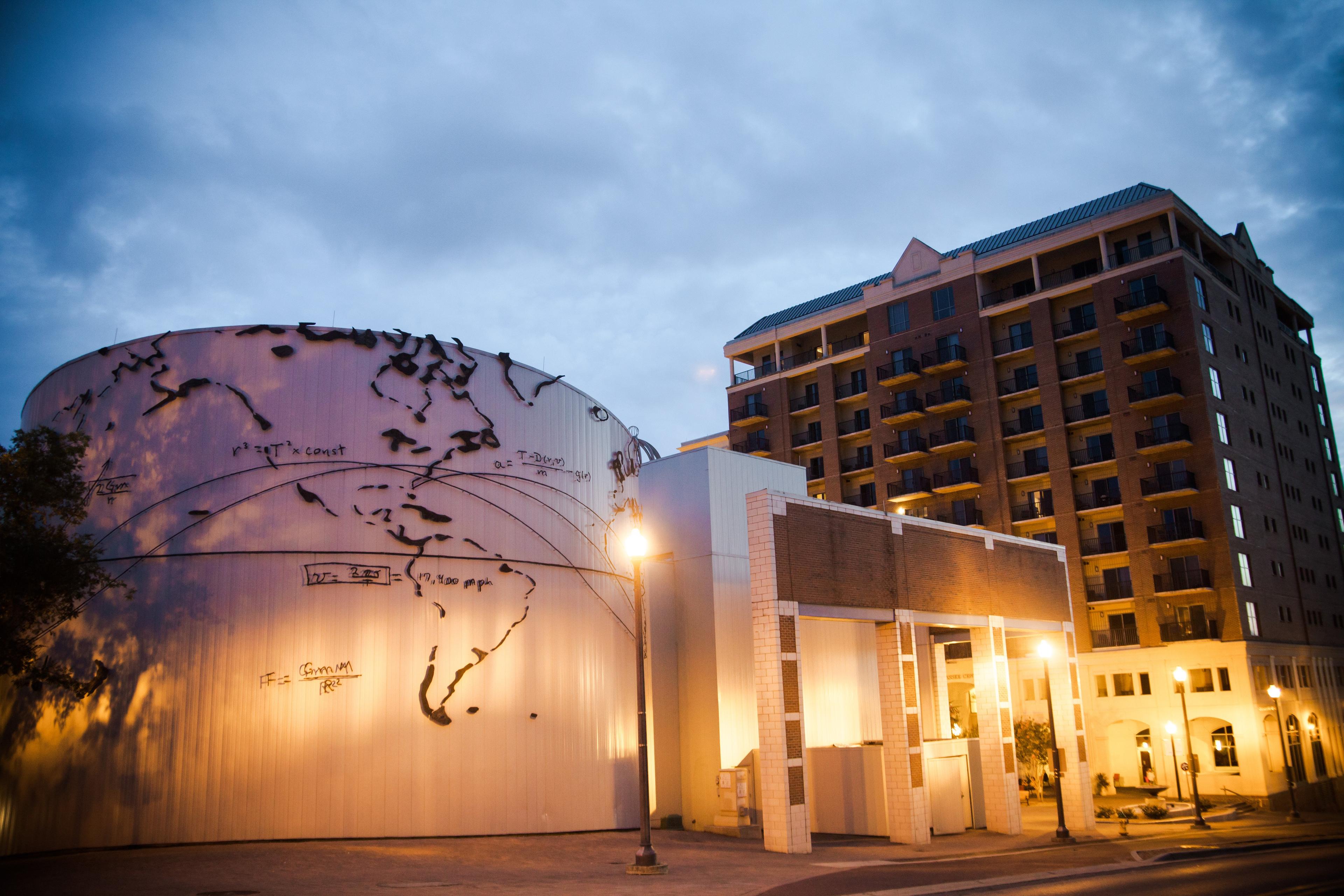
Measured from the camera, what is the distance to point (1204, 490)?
183ft

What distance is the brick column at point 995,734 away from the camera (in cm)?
2919

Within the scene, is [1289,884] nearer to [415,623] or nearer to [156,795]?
[415,623]

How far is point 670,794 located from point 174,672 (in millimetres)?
14931

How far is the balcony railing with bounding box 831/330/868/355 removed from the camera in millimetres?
74500

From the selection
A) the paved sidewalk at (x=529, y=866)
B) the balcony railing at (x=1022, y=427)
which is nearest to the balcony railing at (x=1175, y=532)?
the balcony railing at (x=1022, y=427)

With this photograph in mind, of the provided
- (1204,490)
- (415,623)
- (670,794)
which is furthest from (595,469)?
(1204,490)

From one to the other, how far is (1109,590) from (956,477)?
12.5 meters

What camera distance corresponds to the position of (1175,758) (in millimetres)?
44969

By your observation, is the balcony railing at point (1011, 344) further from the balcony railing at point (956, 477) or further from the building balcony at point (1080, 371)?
the balcony railing at point (956, 477)

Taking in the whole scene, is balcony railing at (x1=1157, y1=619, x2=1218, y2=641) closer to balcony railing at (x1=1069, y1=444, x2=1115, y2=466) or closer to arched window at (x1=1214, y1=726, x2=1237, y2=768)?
arched window at (x1=1214, y1=726, x2=1237, y2=768)

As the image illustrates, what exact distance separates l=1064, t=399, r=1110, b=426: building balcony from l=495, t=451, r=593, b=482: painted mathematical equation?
4411cm

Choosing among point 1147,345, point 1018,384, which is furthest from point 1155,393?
point 1018,384

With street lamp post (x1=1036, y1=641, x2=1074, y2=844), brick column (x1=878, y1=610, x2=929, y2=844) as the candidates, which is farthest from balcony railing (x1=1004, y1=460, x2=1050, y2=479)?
brick column (x1=878, y1=610, x2=929, y2=844)

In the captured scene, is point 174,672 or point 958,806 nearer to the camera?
point 174,672
